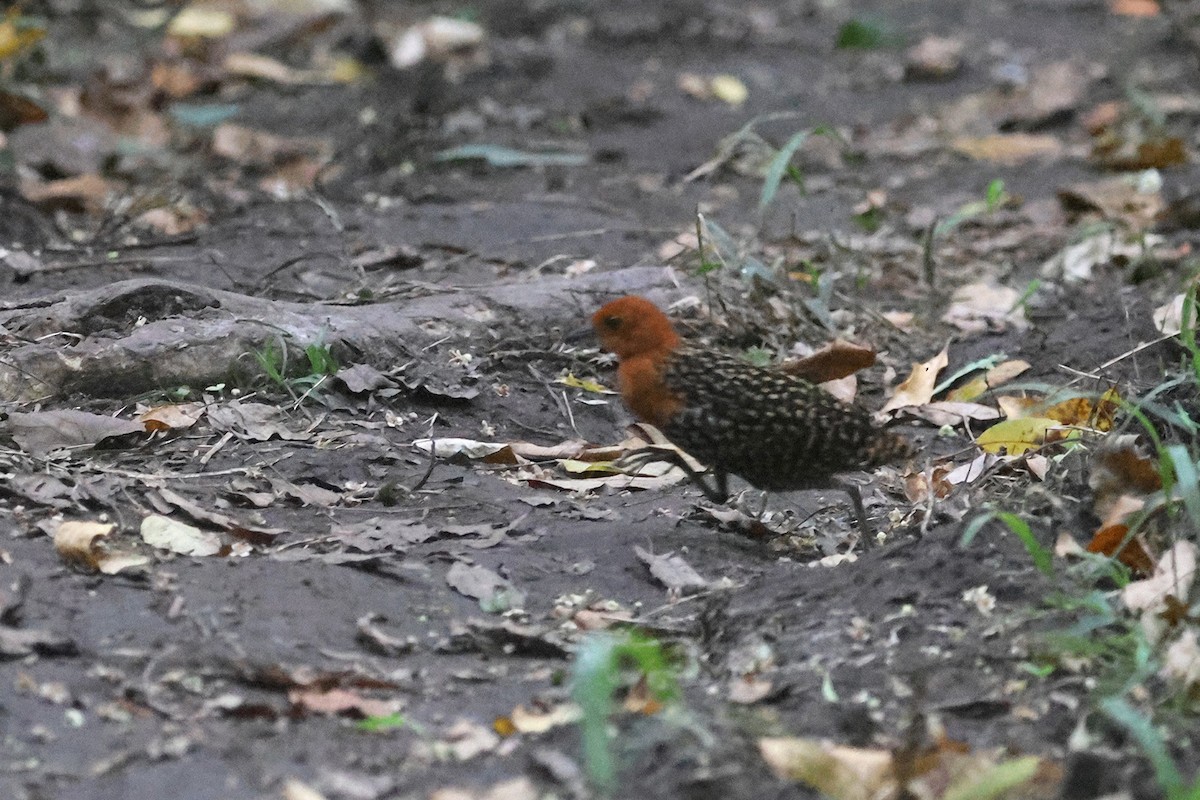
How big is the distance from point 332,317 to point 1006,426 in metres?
2.23

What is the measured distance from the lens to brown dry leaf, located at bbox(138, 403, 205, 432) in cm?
448

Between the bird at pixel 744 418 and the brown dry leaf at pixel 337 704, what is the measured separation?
138cm

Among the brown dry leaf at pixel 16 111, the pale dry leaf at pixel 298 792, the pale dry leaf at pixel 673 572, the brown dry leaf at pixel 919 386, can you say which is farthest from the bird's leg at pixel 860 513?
the brown dry leaf at pixel 16 111

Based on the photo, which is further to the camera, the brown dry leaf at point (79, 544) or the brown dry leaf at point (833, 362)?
the brown dry leaf at point (833, 362)

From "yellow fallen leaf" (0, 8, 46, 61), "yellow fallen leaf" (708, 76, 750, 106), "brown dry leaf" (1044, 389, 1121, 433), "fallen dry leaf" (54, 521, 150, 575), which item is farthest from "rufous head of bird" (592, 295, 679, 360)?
"yellow fallen leaf" (708, 76, 750, 106)

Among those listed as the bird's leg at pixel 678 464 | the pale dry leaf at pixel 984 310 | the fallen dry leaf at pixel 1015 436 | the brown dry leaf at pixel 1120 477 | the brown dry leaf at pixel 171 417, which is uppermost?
the brown dry leaf at pixel 1120 477

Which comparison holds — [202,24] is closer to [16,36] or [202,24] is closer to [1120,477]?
[16,36]

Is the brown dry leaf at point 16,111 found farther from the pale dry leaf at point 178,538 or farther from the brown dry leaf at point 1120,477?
the brown dry leaf at point 1120,477

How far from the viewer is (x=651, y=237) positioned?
682cm

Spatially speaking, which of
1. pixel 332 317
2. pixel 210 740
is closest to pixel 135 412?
pixel 332 317

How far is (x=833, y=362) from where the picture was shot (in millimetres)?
5098

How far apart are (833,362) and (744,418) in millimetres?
1010

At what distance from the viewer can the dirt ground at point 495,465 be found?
3020 millimetres

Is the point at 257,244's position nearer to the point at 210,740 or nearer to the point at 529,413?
the point at 529,413
